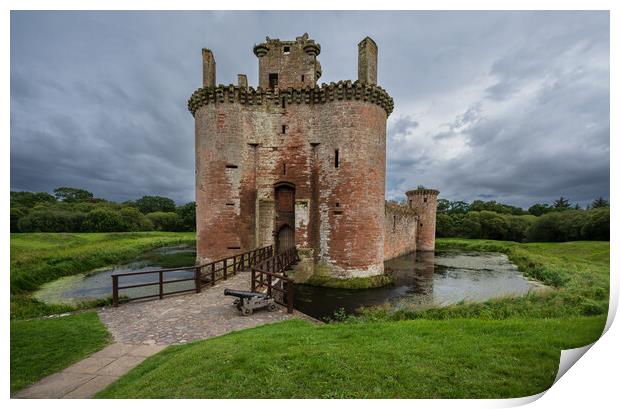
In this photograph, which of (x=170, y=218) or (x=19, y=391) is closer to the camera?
(x=19, y=391)

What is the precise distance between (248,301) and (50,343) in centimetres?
409

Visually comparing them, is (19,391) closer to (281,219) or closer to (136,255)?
(281,219)

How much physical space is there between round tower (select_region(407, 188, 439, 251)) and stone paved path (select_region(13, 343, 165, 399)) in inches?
1263

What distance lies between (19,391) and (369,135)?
15410 mm

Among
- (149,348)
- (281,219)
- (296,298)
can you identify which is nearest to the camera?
(149,348)

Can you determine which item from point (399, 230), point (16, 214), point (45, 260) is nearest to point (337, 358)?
point (16, 214)

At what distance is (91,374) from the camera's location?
15.1 feet

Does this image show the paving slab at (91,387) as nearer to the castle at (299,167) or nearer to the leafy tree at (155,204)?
the castle at (299,167)

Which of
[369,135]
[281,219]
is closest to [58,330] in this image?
[281,219]

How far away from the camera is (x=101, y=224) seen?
36.3m

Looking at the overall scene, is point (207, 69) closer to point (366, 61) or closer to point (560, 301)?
point (366, 61)

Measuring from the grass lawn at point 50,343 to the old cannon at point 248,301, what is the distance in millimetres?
2896

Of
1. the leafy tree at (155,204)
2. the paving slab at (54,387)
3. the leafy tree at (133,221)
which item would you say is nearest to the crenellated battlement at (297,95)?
the paving slab at (54,387)

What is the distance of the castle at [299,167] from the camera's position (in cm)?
1557
